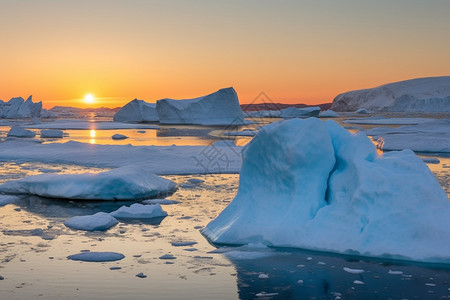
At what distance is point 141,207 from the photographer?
726 cm

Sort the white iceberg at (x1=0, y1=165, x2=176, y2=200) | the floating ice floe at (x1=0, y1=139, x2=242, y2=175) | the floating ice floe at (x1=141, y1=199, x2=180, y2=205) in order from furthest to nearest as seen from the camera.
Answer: the floating ice floe at (x1=0, y1=139, x2=242, y2=175) < the white iceberg at (x1=0, y1=165, x2=176, y2=200) < the floating ice floe at (x1=141, y1=199, x2=180, y2=205)

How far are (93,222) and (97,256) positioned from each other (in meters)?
1.37

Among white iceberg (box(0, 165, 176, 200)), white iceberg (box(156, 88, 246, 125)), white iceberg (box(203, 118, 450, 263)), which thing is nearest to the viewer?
white iceberg (box(203, 118, 450, 263))

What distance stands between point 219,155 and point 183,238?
871cm

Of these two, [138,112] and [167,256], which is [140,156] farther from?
[138,112]

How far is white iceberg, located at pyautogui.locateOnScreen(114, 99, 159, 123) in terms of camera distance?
43156mm

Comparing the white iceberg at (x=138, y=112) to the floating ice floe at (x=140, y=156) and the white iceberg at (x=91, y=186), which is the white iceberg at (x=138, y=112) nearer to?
the floating ice floe at (x=140, y=156)

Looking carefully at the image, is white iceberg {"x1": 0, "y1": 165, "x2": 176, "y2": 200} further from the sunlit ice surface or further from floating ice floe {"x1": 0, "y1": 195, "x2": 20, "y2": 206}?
the sunlit ice surface

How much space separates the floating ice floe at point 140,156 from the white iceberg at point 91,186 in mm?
3035

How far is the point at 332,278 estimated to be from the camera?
4590mm

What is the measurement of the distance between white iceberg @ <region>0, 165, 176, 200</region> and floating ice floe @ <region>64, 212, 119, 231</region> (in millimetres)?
1777

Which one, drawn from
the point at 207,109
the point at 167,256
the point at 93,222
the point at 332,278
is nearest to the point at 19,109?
the point at 207,109

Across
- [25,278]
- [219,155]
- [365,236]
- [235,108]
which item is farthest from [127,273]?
[235,108]

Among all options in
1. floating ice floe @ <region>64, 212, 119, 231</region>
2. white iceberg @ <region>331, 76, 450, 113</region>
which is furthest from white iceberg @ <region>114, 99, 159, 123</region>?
white iceberg @ <region>331, 76, 450, 113</region>
